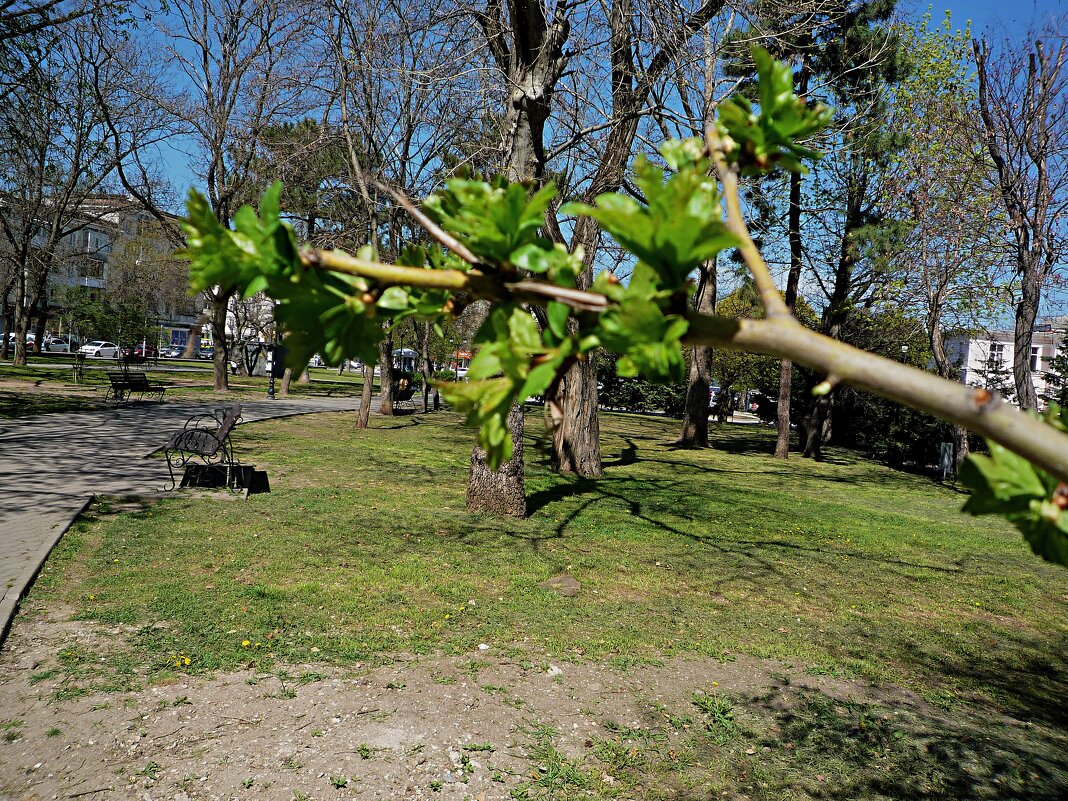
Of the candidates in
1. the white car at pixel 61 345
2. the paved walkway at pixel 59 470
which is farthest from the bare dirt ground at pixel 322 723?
the white car at pixel 61 345

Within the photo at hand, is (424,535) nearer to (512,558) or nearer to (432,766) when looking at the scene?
(512,558)

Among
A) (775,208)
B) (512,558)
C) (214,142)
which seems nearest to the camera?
(512,558)

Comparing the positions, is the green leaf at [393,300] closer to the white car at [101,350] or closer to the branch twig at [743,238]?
the branch twig at [743,238]

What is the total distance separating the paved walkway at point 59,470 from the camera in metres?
7.41

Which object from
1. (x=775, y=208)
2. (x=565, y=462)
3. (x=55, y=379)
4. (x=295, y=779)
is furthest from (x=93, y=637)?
(x=55, y=379)

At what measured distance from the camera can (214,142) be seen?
82.6 ft

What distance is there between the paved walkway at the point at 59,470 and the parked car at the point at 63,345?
154 feet

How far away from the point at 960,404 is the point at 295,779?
4359 millimetres

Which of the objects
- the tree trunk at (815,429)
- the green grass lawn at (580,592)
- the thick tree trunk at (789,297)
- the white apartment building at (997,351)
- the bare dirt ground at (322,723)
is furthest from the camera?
the tree trunk at (815,429)

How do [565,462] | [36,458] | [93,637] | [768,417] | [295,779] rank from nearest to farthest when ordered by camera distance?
[295,779] → [93,637] → [36,458] → [565,462] → [768,417]

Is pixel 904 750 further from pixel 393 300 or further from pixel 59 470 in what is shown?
pixel 59 470

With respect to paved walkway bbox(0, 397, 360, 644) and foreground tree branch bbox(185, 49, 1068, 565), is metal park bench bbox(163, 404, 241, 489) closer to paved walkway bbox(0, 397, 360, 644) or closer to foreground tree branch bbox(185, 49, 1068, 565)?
paved walkway bbox(0, 397, 360, 644)

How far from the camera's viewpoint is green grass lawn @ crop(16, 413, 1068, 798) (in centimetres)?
583

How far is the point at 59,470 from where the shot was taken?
11594mm
